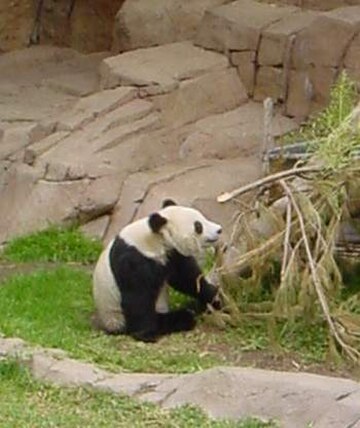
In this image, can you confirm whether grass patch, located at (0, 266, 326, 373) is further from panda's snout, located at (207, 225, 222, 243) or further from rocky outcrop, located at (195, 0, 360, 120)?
rocky outcrop, located at (195, 0, 360, 120)

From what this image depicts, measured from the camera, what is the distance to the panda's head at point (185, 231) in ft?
27.9

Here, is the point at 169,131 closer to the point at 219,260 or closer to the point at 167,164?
the point at 167,164

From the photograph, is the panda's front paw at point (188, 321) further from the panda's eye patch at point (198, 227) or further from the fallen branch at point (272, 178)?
the fallen branch at point (272, 178)

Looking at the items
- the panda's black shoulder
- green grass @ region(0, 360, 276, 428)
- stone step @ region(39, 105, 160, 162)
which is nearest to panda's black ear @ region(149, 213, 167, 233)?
the panda's black shoulder

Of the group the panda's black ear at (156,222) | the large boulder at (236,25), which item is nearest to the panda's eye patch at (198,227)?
the panda's black ear at (156,222)

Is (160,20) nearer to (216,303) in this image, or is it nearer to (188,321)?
(216,303)

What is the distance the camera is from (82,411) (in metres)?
6.82

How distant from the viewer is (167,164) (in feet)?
36.3

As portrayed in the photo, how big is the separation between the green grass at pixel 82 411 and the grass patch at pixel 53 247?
3.04 m

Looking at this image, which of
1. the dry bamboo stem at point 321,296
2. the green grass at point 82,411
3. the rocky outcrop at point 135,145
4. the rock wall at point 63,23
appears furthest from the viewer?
the rock wall at point 63,23

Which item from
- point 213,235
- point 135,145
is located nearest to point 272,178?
point 213,235

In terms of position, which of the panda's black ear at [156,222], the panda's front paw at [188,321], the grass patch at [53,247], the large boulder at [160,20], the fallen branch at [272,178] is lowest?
the grass patch at [53,247]

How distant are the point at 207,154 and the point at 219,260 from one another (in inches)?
104

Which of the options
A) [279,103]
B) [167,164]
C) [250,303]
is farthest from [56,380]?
[279,103]
